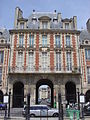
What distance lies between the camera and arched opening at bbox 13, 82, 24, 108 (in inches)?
1080

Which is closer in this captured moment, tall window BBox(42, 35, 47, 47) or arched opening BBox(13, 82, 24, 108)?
arched opening BBox(13, 82, 24, 108)

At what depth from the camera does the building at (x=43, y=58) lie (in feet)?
90.2

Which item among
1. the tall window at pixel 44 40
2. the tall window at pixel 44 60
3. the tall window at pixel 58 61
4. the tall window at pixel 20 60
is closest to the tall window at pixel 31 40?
the tall window at pixel 44 40

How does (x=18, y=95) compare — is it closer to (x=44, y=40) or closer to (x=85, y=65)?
(x=44, y=40)

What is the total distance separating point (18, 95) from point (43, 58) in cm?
710

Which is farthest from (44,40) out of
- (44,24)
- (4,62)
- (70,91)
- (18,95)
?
(18,95)

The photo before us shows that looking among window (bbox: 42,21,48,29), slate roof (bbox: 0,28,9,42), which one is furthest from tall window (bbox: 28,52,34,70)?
window (bbox: 42,21,48,29)

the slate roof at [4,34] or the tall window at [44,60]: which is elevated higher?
the slate roof at [4,34]

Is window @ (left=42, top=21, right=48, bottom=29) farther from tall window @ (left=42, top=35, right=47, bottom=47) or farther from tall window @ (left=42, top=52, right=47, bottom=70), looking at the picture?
tall window @ (left=42, top=52, right=47, bottom=70)

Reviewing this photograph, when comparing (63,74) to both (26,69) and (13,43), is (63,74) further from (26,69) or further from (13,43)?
(13,43)

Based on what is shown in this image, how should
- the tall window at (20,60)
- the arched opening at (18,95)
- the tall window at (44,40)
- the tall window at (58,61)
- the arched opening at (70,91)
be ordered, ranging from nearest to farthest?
the arched opening at (18,95)
the tall window at (58,61)
the arched opening at (70,91)
the tall window at (20,60)
the tall window at (44,40)

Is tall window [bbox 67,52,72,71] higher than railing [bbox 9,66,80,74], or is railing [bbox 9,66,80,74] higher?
tall window [bbox 67,52,72,71]

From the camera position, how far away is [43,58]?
28797 millimetres

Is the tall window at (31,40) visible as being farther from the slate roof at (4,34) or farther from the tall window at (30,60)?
the slate roof at (4,34)
